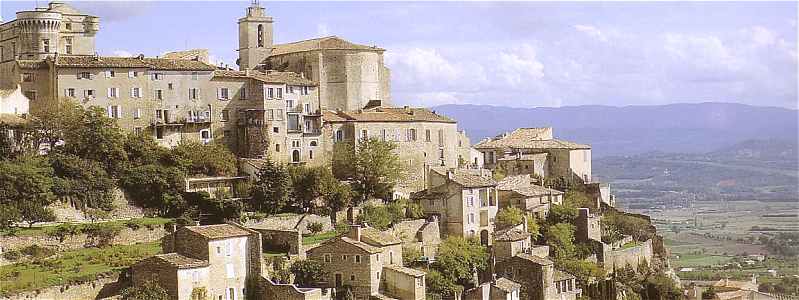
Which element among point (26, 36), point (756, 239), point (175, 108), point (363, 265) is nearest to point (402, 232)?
point (363, 265)

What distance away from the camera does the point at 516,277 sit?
54.4 m

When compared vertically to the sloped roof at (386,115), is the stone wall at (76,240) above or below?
below

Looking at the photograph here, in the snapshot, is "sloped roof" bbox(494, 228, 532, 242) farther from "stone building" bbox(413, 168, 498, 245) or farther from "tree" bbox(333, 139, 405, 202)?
"tree" bbox(333, 139, 405, 202)

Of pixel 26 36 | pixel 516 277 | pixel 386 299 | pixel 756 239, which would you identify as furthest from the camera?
pixel 756 239

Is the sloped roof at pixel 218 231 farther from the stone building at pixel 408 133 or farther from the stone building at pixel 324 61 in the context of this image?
the stone building at pixel 324 61

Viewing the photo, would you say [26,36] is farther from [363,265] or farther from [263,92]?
[363,265]

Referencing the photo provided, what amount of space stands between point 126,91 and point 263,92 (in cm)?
669

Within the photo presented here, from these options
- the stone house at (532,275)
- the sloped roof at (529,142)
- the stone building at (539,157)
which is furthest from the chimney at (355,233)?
the sloped roof at (529,142)

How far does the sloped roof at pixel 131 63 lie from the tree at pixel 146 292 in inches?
652

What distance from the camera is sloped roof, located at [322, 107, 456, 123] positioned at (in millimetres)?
62906

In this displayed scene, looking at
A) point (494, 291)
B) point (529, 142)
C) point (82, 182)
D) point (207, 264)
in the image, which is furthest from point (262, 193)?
point (529, 142)

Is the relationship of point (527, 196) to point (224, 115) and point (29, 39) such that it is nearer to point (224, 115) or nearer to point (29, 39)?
point (224, 115)

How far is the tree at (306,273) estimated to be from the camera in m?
46.6

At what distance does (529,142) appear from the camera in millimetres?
74562
